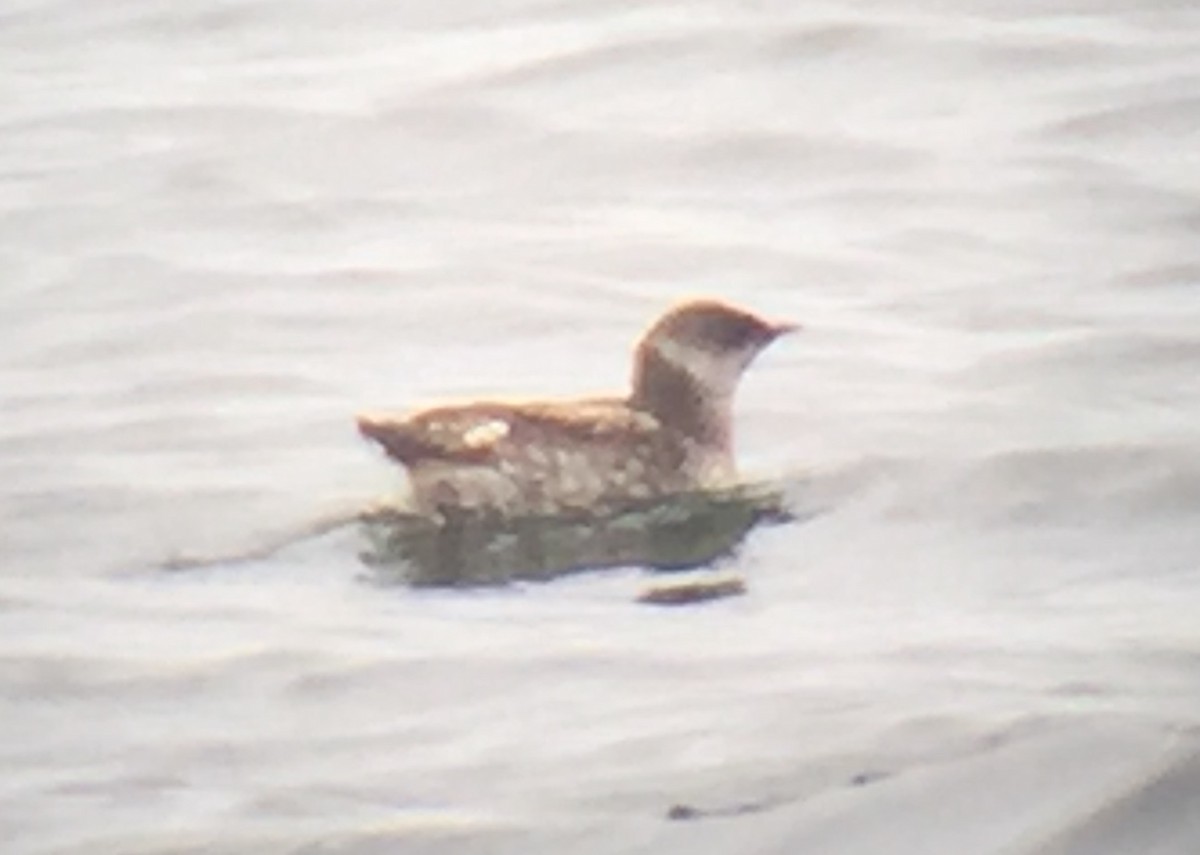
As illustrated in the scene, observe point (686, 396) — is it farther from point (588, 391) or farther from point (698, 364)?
point (588, 391)

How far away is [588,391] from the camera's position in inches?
403

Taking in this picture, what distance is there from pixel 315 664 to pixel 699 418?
1386 mm

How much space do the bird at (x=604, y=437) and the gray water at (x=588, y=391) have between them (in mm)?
231

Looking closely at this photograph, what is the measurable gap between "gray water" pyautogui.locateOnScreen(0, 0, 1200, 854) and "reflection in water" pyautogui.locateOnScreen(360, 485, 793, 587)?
102 mm

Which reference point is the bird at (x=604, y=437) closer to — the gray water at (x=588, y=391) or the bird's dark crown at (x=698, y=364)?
the bird's dark crown at (x=698, y=364)

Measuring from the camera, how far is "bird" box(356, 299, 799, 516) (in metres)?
8.95

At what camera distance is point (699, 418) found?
9352mm

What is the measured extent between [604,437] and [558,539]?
0.90 ft

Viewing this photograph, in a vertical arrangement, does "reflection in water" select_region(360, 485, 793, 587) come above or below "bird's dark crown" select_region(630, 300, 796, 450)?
below

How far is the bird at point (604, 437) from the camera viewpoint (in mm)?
8953

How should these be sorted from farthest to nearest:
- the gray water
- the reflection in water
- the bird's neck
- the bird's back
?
the bird's neck → the bird's back → the reflection in water → the gray water

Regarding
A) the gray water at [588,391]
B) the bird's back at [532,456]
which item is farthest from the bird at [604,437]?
the gray water at [588,391]

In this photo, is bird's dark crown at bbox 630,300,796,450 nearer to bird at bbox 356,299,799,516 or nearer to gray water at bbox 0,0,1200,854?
bird at bbox 356,299,799,516

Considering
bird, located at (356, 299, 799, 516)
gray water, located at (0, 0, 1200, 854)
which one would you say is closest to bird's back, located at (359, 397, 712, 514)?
bird, located at (356, 299, 799, 516)
